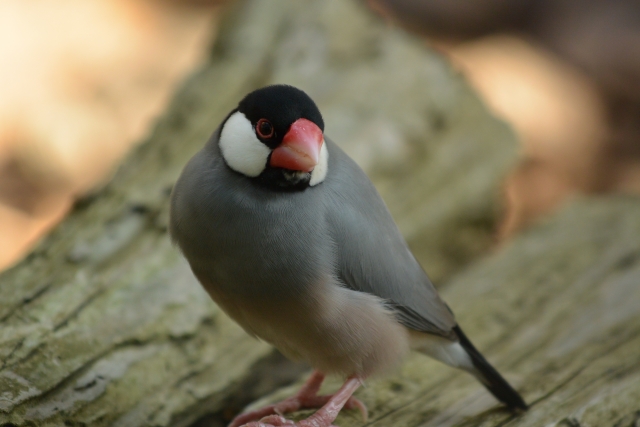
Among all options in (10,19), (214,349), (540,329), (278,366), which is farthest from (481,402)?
(10,19)

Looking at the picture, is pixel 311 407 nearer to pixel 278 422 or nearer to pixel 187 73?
pixel 278 422

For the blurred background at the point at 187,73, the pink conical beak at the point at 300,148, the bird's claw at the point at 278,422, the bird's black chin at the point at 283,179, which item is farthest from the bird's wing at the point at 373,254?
the blurred background at the point at 187,73

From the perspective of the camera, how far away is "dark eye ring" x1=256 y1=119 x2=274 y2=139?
2295 mm

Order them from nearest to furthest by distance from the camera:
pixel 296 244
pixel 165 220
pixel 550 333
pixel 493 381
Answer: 1. pixel 296 244
2. pixel 493 381
3. pixel 165 220
4. pixel 550 333

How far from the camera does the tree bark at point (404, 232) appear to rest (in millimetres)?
2564

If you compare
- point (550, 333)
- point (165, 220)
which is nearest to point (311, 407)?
point (165, 220)

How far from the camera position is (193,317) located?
2961 millimetres

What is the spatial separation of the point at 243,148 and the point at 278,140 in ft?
0.51

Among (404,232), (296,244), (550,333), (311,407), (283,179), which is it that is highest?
(283,179)

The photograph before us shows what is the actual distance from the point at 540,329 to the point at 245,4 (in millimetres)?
3294

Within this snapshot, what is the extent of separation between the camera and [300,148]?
2.21 metres

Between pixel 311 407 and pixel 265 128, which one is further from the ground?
pixel 265 128

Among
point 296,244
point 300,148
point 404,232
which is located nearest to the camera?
point 300,148

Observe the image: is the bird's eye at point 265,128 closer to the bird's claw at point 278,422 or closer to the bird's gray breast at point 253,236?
the bird's gray breast at point 253,236
